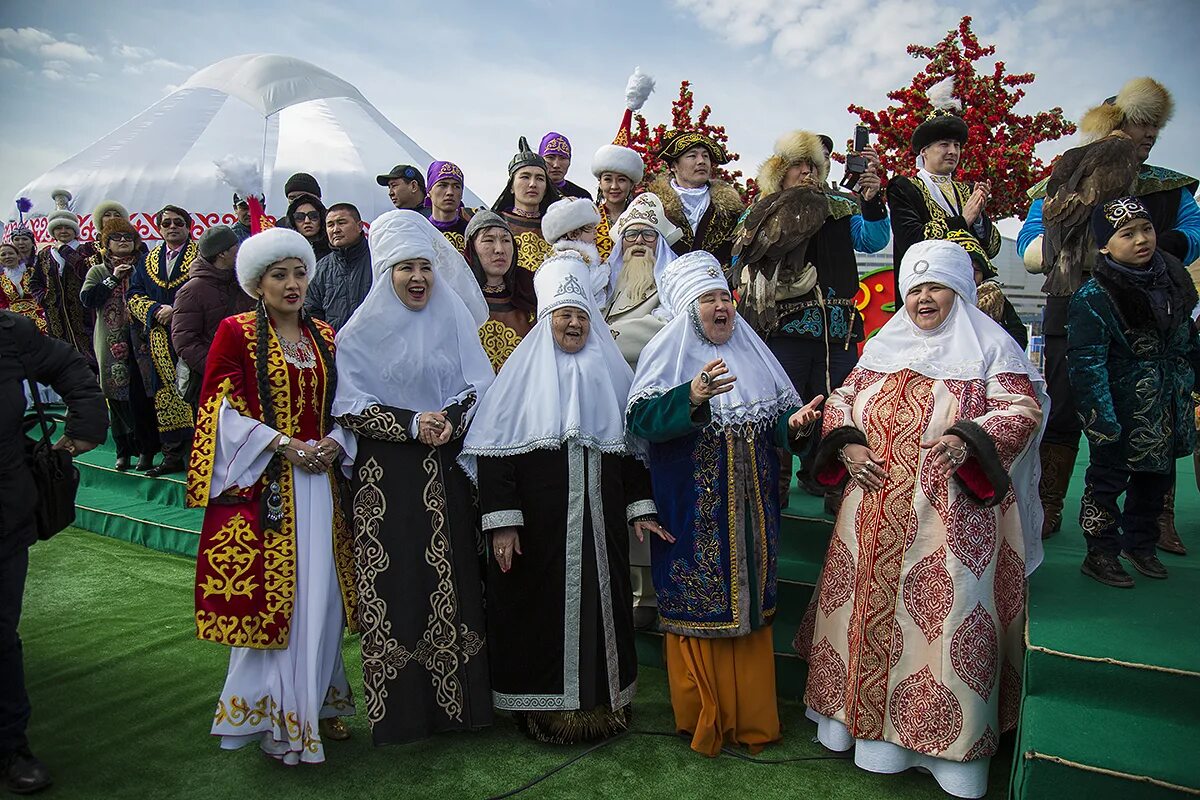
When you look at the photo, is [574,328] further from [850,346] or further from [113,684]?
[113,684]

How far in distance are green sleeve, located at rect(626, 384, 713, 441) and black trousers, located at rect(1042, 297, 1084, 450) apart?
1.74 meters

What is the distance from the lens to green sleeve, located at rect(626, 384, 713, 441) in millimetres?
2713

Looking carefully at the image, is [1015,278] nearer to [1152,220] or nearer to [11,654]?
[1152,220]

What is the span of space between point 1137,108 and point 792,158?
1.40 m

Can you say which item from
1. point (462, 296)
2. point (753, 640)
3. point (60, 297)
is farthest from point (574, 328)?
point (60, 297)

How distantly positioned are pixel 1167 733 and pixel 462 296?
2.70 meters

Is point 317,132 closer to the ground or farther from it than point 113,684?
farther from it

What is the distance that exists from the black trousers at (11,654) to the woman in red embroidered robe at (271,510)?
22.6 inches

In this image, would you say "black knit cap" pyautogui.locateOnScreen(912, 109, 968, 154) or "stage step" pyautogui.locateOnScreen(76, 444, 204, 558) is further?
"stage step" pyautogui.locateOnScreen(76, 444, 204, 558)

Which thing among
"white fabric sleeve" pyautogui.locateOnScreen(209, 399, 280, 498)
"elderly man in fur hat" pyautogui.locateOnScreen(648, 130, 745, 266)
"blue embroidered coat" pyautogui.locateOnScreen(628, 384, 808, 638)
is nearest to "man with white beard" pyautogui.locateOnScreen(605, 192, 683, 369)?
"elderly man in fur hat" pyautogui.locateOnScreen(648, 130, 745, 266)

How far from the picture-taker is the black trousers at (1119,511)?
3020mm

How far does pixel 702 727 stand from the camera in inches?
116

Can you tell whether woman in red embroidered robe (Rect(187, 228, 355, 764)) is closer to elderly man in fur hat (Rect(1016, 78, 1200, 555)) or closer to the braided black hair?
the braided black hair

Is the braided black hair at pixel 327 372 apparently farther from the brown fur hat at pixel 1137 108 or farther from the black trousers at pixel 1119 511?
the brown fur hat at pixel 1137 108
